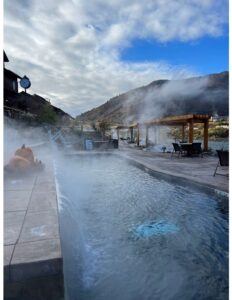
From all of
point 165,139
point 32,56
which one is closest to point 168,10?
point 32,56

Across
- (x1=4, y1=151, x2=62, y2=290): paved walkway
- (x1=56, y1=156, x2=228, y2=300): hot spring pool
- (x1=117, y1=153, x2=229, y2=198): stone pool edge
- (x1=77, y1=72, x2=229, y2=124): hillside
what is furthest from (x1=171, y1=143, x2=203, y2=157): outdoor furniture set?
(x1=77, y1=72, x2=229, y2=124): hillside

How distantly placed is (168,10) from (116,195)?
3.83 meters

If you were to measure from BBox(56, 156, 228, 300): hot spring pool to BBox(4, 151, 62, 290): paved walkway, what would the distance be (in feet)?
1.33

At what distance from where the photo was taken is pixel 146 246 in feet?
10.9

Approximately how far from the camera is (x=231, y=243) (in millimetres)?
1535

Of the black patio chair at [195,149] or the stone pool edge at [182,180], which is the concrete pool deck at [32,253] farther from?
the black patio chair at [195,149]

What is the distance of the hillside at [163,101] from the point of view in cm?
3678

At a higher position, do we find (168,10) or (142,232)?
(168,10)

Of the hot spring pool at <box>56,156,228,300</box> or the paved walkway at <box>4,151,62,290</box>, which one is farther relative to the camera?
the hot spring pool at <box>56,156,228,300</box>

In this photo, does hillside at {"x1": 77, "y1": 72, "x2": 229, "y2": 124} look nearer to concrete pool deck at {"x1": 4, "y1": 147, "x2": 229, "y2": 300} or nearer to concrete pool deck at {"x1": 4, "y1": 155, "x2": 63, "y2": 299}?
concrete pool deck at {"x1": 4, "y1": 147, "x2": 229, "y2": 300}

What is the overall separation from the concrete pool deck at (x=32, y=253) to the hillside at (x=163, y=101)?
1204 inches

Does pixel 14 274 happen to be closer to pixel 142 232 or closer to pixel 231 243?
pixel 231 243

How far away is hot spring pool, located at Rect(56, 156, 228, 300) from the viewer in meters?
2.47

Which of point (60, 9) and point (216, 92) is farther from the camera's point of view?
point (216, 92)
